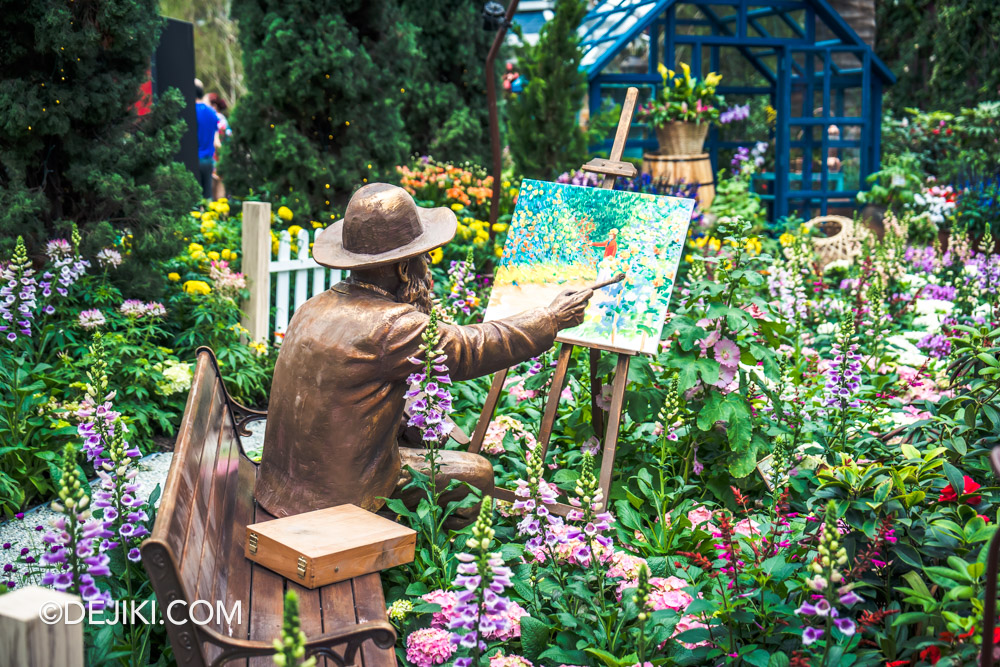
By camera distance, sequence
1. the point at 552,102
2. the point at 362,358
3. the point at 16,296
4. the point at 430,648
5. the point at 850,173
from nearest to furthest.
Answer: the point at 430,648
the point at 362,358
the point at 16,296
the point at 552,102
the point at 850,173

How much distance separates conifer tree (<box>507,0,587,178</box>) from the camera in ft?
26.2

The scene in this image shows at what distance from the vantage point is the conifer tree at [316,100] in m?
6.14

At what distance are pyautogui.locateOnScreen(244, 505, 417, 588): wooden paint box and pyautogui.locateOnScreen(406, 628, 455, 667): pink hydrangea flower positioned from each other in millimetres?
295

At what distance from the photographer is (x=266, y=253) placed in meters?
5.16

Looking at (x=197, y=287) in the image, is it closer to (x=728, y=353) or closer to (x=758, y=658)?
(x=728, y=353)

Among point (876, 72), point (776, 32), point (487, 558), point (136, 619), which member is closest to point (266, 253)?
point (136, 619)

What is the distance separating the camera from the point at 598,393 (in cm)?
372

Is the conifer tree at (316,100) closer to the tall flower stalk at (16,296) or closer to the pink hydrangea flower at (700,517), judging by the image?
the tall flower stalk at (16,296)

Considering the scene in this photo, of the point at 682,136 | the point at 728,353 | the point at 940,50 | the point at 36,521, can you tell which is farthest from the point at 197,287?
the point at 940,50

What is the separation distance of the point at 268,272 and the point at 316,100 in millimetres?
1766

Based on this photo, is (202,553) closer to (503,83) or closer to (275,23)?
(275,23)

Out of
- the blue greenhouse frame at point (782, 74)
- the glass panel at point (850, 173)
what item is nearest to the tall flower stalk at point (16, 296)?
the blue greenhouse frame at point (782, 74)

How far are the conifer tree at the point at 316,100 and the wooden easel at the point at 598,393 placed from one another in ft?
9.91

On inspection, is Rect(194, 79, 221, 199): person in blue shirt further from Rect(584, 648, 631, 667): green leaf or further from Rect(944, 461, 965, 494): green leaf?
Rect(944, 461, 965, 494): green leaf
